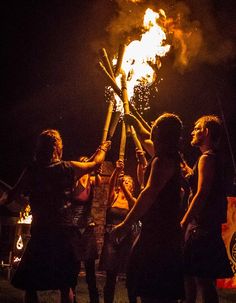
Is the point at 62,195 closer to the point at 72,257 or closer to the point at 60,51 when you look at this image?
the point at 72,257

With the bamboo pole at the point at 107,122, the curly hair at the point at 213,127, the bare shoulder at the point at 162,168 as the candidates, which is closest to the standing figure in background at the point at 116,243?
the bamboo pole at the point at 107,122

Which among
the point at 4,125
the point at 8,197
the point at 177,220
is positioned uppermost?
the point at 4,125

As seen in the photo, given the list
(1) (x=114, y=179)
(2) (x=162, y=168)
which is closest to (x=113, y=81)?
(1) (x=114, y=179)

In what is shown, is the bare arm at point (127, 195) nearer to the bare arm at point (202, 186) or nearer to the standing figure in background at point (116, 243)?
the standing figure in background at point (116, 243)

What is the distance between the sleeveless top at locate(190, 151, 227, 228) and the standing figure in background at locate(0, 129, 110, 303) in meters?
1.19

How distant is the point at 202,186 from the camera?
11.6 feet

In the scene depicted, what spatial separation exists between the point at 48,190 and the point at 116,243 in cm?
206

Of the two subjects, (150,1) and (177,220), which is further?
(150,1)

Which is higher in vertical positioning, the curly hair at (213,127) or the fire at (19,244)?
the curly hair at (213,127)

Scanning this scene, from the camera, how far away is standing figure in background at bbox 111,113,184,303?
2.98 m

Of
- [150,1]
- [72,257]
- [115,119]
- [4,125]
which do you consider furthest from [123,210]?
[4,125]

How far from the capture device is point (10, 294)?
20.6 feet

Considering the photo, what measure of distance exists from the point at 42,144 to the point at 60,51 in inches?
313

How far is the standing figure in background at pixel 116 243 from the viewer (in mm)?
5422
